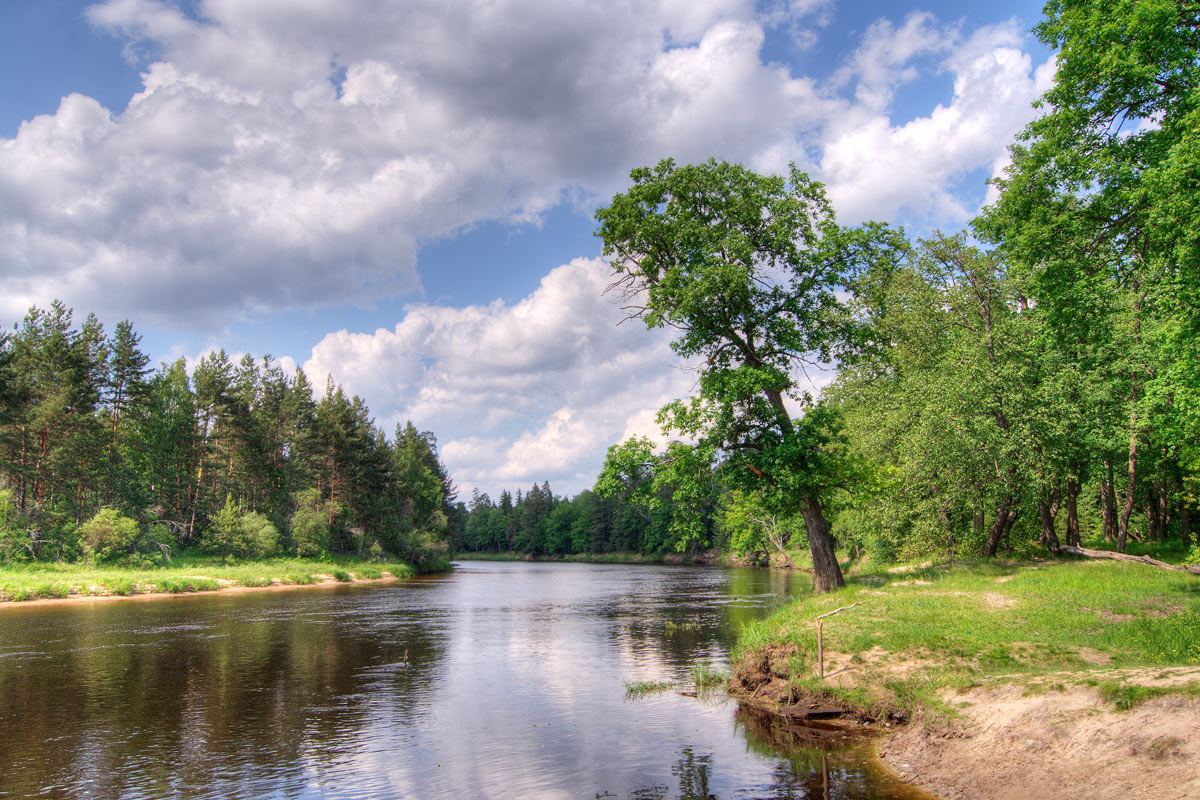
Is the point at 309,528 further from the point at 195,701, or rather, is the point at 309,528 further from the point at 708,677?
the point at 708,677

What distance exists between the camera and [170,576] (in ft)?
190

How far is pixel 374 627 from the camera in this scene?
36.8 meters

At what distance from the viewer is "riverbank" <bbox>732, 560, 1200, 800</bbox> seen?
34.0ft

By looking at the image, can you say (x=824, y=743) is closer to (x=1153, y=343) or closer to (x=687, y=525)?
(x=687, y=525)

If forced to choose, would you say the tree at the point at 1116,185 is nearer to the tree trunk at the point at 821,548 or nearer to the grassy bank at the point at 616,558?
the tree trunk at the point at 821,548

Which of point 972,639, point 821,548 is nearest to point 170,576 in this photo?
point 821,548

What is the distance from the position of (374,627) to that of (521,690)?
18.2 metres

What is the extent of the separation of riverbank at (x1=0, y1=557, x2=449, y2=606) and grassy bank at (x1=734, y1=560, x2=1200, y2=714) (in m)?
51.2

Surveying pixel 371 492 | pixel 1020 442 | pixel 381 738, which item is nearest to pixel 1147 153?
pixel 1020 442

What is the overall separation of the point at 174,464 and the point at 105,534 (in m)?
18.9

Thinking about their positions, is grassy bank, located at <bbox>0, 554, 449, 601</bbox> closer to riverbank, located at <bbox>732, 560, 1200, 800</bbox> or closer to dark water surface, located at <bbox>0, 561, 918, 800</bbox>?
dark water surface, located at <bbox>0, 561, 918, 800</bbox>

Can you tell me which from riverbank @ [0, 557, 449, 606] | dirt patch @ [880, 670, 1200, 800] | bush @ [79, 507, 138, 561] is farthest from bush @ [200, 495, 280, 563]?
dirt patch @ [880, 670, 1200, 800]

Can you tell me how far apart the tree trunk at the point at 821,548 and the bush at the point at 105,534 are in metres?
59.8

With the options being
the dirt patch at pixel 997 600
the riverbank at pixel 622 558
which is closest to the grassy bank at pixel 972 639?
the dirt patch at pixel 997 600
